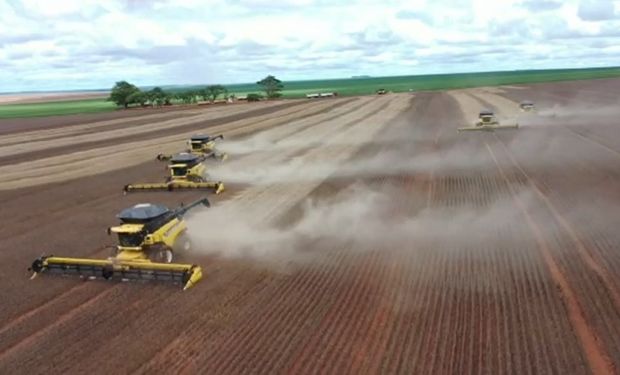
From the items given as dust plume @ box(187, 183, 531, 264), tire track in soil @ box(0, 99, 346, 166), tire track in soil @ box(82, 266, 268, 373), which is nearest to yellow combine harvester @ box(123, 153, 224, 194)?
dust plume @ box(187, 183, 531, 264)

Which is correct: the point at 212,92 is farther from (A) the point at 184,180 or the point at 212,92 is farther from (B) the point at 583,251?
(B) the point at 583,251

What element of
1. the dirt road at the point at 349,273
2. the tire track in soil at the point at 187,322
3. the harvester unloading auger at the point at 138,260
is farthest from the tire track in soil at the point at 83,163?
the tire track in soil at the point at 187,322

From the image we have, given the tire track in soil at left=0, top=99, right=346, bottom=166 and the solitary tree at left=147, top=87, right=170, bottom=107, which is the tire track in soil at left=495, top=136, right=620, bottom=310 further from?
the solitary tree at left=147, top=87, right=170, bottom=107

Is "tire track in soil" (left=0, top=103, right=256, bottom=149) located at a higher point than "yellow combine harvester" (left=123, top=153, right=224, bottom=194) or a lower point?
lower

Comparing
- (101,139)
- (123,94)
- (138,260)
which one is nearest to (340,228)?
(138,260)

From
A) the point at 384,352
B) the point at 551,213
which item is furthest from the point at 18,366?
the point at 551,213

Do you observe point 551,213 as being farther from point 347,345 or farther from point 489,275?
point 347,345
